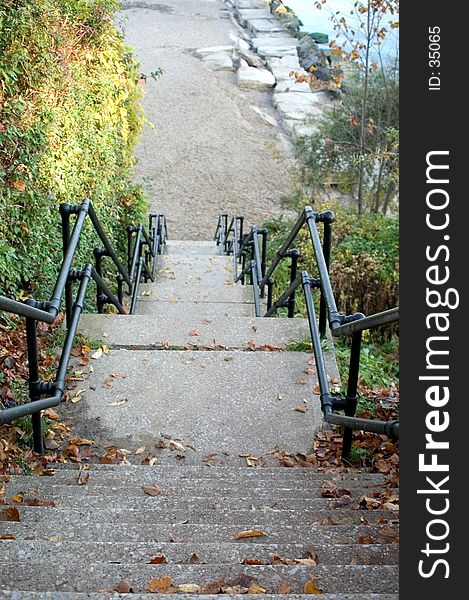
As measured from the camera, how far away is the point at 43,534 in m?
2.70

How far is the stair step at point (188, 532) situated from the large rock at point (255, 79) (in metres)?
18.5

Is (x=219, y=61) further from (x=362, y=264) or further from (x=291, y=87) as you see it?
(x=362, y=264)

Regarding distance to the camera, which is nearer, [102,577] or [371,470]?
[102,577]

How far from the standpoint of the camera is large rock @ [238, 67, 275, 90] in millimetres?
20266

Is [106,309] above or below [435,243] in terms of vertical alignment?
below

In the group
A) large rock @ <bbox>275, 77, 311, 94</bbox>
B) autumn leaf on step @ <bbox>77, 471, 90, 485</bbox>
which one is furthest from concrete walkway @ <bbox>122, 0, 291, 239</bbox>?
autumn leaf on step @ <bbox>77, 471, 90, 485</bbox>

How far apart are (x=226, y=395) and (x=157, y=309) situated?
291cm

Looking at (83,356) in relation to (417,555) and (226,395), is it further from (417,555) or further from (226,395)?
(417,555)

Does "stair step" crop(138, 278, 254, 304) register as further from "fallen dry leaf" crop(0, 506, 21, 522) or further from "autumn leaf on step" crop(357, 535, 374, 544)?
"autumn leaf on step" crop(357, 535, 374, 544)

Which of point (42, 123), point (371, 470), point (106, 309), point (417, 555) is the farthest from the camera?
point (106, 309)

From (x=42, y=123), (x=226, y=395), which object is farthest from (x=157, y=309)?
(x=226, y=395)

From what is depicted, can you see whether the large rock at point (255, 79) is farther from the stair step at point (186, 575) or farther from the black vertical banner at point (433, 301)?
the stair step at point (186, 575)

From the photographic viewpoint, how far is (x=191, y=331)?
541cm

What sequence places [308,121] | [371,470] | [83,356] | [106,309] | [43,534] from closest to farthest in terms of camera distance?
[43,534] < [371,470] < [83,356] < [106,309] < [308,121]
